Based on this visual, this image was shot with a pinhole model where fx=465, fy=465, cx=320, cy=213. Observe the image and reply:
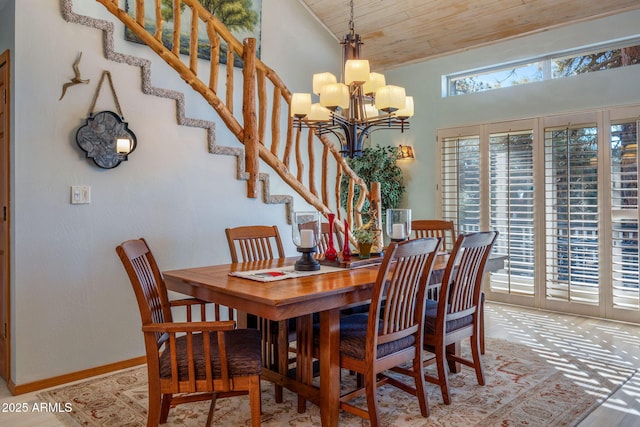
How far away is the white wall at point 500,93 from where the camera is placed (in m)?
4.45

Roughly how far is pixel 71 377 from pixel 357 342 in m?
2.04

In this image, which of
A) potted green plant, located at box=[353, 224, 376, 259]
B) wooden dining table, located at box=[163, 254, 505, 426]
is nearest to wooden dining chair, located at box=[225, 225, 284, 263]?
wooden dining table, located at box=[163, 254, 505, 426]

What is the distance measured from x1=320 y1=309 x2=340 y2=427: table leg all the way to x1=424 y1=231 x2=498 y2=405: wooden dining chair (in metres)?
0.66

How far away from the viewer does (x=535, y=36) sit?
4.93 meters

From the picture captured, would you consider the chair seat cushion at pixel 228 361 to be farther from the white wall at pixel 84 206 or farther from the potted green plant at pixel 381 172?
the potted green plant at pixel 381 172

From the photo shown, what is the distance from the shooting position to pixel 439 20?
5.14 metres

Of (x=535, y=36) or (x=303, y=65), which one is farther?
(x=303, y=65)

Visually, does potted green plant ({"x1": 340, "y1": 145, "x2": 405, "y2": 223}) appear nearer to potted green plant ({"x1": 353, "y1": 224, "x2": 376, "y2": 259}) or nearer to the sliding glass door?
the sliding glass door

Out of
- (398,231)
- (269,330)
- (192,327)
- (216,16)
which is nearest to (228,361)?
(192,327)

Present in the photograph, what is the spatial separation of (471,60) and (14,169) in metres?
4.69

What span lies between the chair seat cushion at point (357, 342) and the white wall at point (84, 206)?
1612mm

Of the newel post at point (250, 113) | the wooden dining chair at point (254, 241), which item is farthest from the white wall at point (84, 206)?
the wooden dining chair at point (254, 241)

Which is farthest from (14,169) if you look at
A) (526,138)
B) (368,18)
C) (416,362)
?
(526,138)

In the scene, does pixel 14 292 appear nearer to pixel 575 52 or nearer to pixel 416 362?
pixel 416 362
